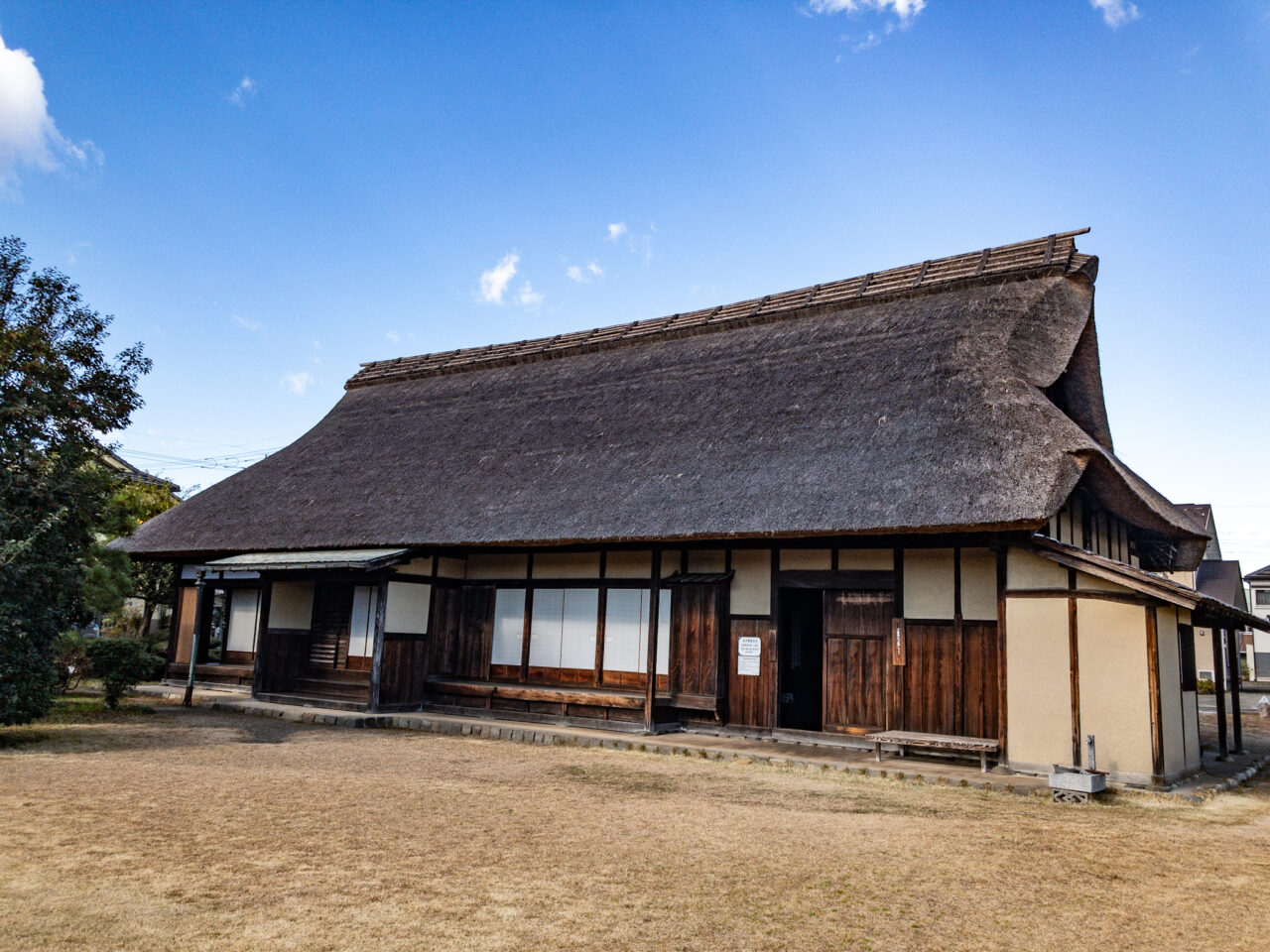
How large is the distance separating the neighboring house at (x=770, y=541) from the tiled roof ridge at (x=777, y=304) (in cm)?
7

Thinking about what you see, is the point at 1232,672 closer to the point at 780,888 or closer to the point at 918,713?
the point at 918,713

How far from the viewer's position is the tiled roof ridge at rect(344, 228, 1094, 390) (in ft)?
42.8

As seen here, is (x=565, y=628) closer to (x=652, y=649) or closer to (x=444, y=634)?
(x=652, y=649)

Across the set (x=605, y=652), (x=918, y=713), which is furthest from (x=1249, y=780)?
(x=605, y=652)

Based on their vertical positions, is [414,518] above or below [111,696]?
above


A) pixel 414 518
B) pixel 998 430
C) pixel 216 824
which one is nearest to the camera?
pixel 216 824

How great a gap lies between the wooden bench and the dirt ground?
0.87 metres

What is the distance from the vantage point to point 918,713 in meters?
10.3

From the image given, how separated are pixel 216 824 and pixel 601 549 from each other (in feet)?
23.7

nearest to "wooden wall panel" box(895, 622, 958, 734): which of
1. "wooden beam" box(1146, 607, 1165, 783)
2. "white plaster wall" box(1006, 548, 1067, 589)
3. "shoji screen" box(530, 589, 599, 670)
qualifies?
"white plaster wall" box(1006, 548, 1067, 589)

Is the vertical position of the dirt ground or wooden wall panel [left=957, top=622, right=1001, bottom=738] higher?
wooden wall panel [left=957, top=622, right=1001, bottom=738]

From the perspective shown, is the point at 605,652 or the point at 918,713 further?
the point at 605,652

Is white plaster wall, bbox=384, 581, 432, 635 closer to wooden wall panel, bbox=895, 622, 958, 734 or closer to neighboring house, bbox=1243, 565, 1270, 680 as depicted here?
wooden wall panel, bbox=895, 622, 958, 734

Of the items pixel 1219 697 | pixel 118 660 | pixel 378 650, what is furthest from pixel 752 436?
pixel 118 660
